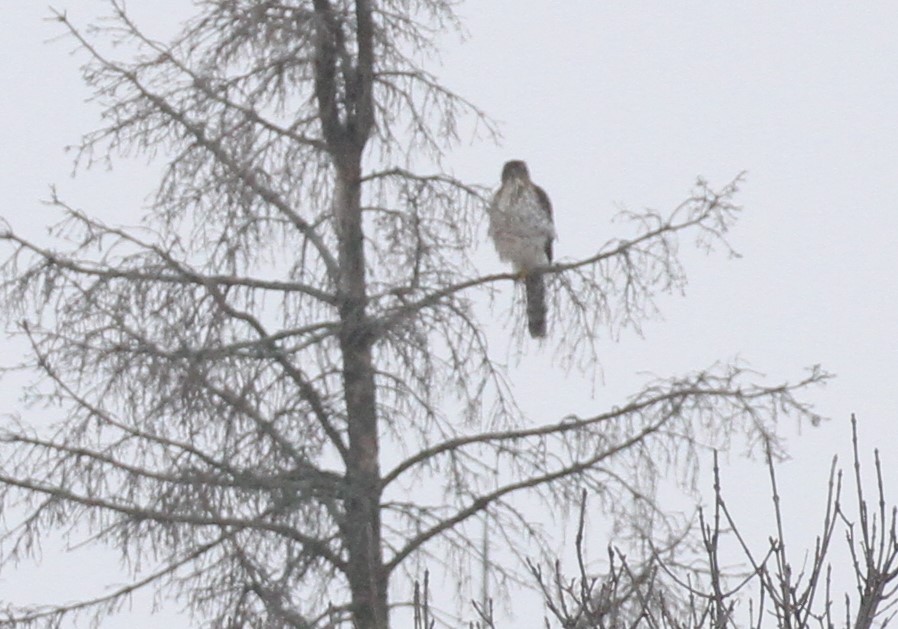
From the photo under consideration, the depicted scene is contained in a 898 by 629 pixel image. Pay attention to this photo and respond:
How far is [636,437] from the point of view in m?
9.52

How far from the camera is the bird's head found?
37.6ft

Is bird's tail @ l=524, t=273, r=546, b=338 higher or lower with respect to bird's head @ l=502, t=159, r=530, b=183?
lower

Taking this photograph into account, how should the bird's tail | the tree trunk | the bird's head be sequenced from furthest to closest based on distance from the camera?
the bird's head → the bird's tail → the tree trunk

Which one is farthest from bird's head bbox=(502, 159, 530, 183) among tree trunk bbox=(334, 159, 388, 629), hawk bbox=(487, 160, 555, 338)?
tree trunk bbox=(334, 159, 388, 629)

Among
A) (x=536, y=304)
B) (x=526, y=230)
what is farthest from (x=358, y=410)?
(x=526, y=230)

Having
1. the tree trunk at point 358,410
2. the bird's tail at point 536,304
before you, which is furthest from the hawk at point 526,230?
the tree trunk at point 358,410

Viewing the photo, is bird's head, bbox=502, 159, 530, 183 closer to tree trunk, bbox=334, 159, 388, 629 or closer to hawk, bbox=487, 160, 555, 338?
hawk, bbox=487, 160, 555, 338

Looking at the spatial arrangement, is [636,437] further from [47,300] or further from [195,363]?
[47,300]

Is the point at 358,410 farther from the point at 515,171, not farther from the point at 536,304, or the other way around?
the point at 515,171

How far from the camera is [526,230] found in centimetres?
1088

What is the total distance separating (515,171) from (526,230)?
0.80 m

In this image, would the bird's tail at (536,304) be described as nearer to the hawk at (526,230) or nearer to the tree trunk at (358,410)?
the hawk at (526,230)

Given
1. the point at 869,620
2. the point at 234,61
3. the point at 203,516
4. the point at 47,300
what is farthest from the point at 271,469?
the point at 869,620

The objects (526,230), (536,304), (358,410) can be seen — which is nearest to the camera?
(536,304)
